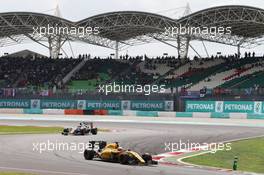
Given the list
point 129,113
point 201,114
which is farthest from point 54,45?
point 201,114

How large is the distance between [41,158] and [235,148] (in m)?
8.88

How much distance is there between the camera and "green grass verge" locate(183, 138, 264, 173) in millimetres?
17062

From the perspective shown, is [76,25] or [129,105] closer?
[129,105]

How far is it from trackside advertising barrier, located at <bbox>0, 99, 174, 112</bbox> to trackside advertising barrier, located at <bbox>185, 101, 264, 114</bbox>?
2.72m

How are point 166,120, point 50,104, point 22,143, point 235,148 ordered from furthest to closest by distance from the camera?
point 50,104 → point 166,120 → point 22,143 → point 235,148

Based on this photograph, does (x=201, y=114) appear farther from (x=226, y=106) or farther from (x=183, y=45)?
(x=183, y=45)

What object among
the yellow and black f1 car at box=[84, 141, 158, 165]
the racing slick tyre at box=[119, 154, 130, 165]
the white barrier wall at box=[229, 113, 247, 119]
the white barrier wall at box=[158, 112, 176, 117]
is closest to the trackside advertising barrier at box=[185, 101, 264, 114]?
the white barrier wall at box=[229, 113, 247, 119]

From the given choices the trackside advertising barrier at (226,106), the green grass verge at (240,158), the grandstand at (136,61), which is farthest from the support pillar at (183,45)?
the green grass verge at (240,158)

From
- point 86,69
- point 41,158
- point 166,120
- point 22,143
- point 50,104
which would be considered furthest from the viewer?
point 86,69

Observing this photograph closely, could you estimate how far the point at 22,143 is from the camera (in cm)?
2373

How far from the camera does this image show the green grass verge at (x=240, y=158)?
1706cm

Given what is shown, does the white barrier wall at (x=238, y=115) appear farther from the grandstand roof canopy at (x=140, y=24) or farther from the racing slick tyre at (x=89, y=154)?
the racing slick tyre at (x=89, y=154)

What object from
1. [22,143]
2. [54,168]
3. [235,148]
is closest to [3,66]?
[22,143]

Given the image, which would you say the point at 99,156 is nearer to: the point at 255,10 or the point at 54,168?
the point at 54,168
